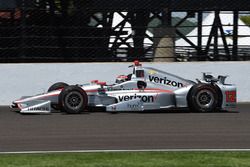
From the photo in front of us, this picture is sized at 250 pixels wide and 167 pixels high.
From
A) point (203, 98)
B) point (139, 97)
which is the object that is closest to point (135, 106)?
point (139, 97)

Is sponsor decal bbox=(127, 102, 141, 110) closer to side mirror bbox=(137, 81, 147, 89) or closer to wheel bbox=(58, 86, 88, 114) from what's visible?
side mirror bbox=(137, 81, 147, 89)

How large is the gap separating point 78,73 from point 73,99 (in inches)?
101

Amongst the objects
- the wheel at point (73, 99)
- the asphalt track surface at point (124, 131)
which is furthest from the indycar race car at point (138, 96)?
the asphalt track surface at point (124, 131)

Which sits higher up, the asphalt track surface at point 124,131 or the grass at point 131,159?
the asphalt track surface at point 124,131

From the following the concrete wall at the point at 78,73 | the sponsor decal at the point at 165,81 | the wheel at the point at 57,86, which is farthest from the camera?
the concrete wall at the point at 78,73

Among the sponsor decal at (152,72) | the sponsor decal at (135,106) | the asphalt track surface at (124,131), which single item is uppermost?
the sponsor decal at (152,72)

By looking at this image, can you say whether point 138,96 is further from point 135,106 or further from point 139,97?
point 135,106

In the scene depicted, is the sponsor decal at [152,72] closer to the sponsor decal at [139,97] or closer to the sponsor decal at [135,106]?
the sponsor decal at [139,97]

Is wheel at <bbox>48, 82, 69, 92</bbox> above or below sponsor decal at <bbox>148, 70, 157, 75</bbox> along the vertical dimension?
below

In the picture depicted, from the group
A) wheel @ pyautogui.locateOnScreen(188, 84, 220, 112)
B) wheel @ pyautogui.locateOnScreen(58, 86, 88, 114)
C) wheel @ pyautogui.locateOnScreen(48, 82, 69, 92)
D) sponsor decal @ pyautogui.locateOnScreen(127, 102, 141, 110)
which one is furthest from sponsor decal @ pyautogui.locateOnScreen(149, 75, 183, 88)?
wheel @ pyautogui.locateOnScreen(48, 82, 69, 92)

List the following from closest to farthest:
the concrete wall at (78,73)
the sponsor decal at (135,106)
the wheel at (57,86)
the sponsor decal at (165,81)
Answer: the sponsor decal at (135,106)
the sponsor decal at (165,81)
the wheel at (57,86)
the concrete wall at (78,73)

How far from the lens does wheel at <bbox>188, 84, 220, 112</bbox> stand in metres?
14.7

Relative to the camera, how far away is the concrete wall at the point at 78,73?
54.5 ft

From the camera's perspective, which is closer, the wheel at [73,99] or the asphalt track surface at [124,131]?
the asphalt track surface at [124,131]
